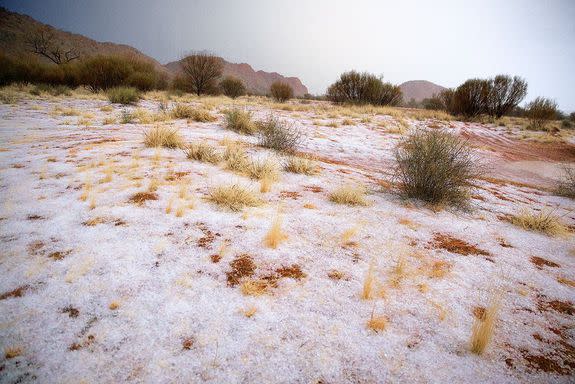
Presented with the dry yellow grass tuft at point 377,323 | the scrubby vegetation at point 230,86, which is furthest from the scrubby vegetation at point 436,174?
the scrubby vegetation at point 230,86

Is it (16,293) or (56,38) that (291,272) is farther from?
(56,38)

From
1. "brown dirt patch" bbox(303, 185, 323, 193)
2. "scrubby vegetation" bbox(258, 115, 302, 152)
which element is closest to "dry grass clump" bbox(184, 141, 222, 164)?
"brown dirt patch" bbox(303, 185, 323, 193)

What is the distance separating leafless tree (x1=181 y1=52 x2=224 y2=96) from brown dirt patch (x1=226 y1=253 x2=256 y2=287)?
22.3 meters

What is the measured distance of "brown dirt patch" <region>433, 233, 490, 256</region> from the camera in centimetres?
216

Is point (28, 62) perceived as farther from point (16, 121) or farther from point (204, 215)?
point (204, 215)

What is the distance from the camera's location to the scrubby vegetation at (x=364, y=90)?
18.2m

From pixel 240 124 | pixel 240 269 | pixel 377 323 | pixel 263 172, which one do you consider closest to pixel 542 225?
pixel 377 323

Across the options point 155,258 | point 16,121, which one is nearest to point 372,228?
point 155,258

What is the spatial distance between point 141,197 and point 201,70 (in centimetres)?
→ 2147

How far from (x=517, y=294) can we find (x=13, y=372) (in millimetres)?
2506

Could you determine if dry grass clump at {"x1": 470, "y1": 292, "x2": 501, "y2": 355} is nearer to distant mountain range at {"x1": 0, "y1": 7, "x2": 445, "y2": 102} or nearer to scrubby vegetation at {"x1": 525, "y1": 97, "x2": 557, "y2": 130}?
scrubby vegetation at {"x1": 525, "y1": 97, "x2": 557, "y2": 130}

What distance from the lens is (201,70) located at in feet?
69.1

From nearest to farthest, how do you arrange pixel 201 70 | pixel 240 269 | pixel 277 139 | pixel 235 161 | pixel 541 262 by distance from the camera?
pixel 240 269
pixel 541 262
pixel 235 161
pixel 277 139
pixel 201 70

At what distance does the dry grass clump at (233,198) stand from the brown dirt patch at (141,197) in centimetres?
49
